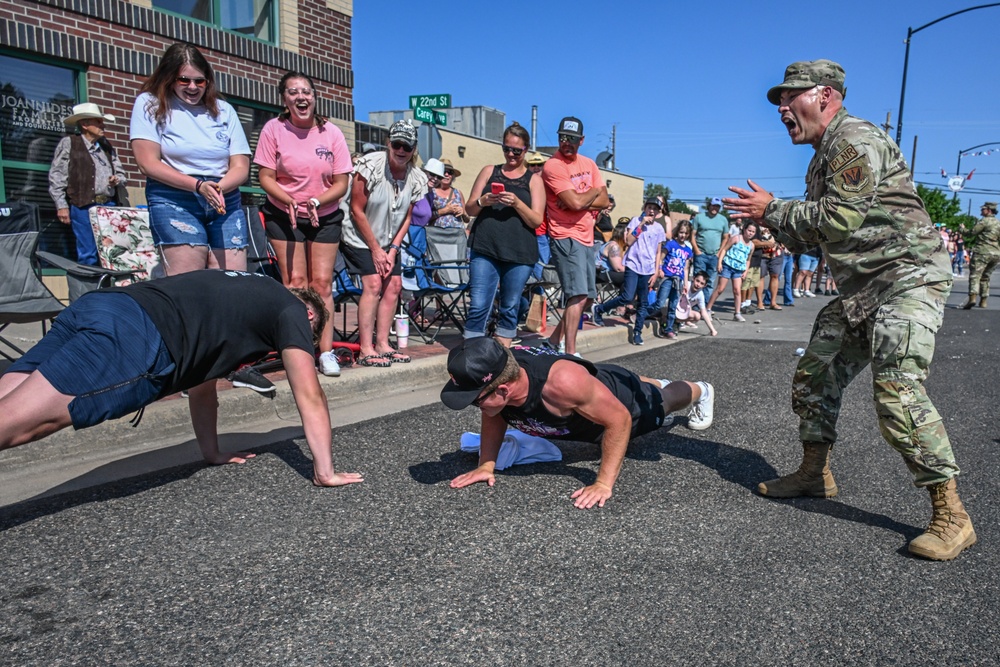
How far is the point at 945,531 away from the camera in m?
3.17

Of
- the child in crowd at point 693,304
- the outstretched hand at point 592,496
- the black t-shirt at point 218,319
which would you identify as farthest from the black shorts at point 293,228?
the child in crowd at point 693,304

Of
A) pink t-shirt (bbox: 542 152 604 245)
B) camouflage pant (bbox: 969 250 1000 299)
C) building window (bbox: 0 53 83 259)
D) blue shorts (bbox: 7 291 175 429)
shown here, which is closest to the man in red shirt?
pink t-shirt (bbox: 542 152 604 245)

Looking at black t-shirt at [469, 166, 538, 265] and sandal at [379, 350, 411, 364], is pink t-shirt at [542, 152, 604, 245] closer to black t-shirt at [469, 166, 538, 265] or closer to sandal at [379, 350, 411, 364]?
black t-shirt at [469, 166, 538, 265]

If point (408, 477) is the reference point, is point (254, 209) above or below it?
above

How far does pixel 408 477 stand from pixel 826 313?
2.17 m

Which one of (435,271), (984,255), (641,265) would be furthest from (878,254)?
(984,255)

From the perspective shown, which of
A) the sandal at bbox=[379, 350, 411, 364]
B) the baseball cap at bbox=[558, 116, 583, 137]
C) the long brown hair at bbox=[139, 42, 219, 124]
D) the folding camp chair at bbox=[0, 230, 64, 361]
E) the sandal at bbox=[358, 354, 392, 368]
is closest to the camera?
the long brown hair at bbox=[139, 42, 219, 124]

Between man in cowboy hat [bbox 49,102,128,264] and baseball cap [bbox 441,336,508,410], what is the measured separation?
5226mm

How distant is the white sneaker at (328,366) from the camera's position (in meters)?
5.74

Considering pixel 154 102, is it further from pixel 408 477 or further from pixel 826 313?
pixel 826 313

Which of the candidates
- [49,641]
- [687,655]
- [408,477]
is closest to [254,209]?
[408,477]

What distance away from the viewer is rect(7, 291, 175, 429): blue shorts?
9.70ft

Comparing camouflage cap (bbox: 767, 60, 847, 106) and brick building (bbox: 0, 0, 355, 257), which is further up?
brick building (bbox: 0, 0, 355, 257)

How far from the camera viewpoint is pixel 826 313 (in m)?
3.66
